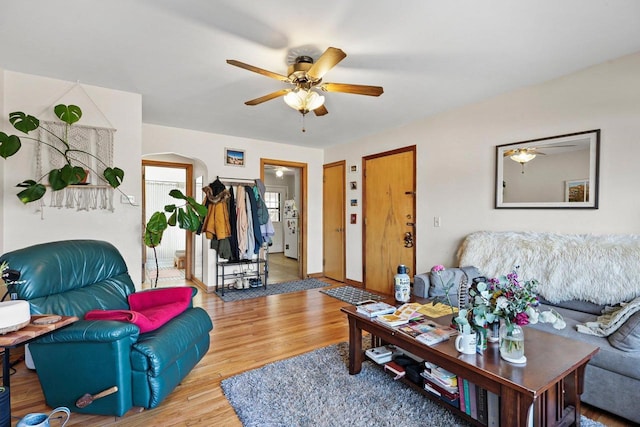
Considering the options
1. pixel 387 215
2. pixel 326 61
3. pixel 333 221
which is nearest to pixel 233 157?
pixel 333 221

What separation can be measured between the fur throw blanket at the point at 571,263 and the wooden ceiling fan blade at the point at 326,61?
213cm

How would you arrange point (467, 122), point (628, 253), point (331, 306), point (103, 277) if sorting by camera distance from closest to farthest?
point (628, 253), point (103, 277), point (467, 122), point (331, 306)

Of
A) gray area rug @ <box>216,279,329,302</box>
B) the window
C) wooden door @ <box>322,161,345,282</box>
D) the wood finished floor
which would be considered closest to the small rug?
the wood finished floor

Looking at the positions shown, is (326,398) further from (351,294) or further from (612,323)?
(351,294)

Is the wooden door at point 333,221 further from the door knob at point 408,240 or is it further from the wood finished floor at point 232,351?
the door knob at point 408,240

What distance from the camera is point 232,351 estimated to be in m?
2.52

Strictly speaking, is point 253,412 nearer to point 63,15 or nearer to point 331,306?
point 331,306

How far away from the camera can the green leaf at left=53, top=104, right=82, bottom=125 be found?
94.9 inches

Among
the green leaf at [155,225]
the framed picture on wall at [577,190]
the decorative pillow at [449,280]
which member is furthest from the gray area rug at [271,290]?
the framed picture on wall at [577,190]

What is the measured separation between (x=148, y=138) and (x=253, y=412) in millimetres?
3602

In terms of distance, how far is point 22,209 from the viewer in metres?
2.48

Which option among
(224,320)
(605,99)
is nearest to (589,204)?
(605,99)

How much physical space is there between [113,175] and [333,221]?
336 cm

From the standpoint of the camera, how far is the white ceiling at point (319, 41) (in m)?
1.70
